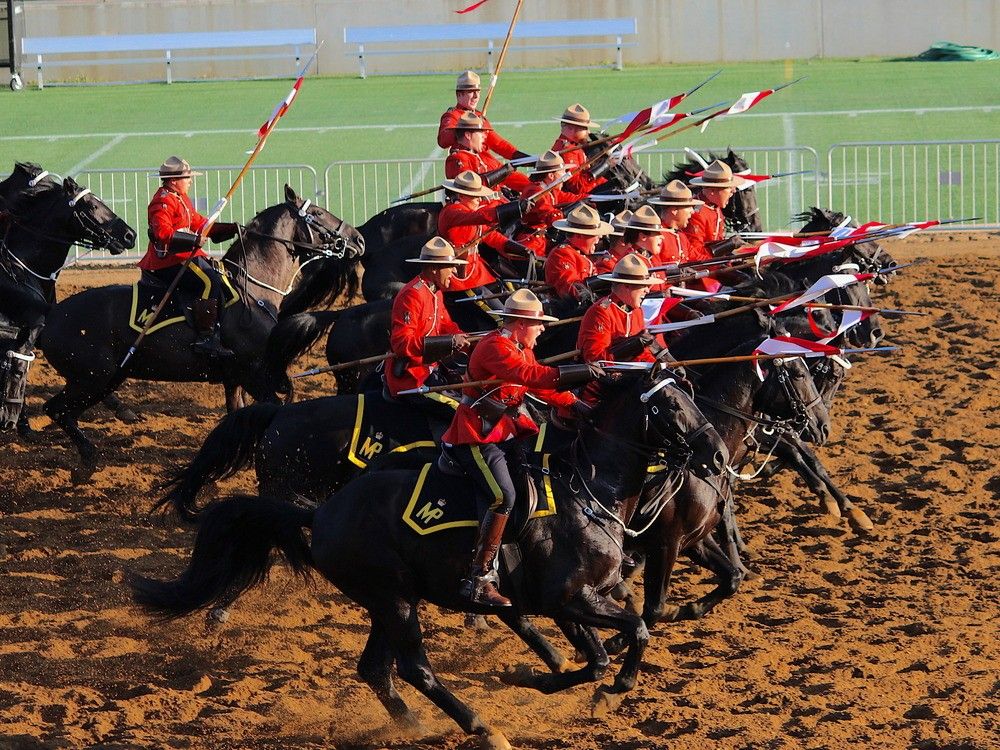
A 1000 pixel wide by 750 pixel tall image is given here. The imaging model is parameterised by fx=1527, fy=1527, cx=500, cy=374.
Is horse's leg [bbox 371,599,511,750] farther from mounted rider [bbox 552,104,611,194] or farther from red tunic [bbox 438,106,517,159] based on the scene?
mounted rider [bbox 552,104,611,194]

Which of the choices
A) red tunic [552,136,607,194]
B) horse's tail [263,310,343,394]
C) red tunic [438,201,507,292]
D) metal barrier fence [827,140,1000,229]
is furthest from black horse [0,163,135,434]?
metal barrier fence [827,140,1000,229]

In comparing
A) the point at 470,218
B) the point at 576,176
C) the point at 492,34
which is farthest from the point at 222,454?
the point at 492,34

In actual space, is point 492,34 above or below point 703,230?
Result: above

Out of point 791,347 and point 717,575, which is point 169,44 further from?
point 791,347

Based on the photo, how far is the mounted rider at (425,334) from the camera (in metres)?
8.62

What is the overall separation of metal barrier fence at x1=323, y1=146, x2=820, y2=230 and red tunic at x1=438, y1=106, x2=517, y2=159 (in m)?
4.42

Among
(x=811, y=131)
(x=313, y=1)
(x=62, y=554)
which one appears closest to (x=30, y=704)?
(x=62, y=554)

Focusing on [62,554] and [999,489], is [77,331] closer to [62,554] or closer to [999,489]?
[62,554]

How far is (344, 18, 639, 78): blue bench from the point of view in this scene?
31.8 metres

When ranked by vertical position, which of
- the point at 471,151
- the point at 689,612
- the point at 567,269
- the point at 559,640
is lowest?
the point at 559,640

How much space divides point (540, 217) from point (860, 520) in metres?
3.61

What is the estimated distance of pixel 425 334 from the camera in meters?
8.84

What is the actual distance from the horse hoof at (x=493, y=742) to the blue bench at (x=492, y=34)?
25358 millimetres

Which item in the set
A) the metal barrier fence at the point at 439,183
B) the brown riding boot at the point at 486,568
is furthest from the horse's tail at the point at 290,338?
the metal barrier fence at the point at 439,183
